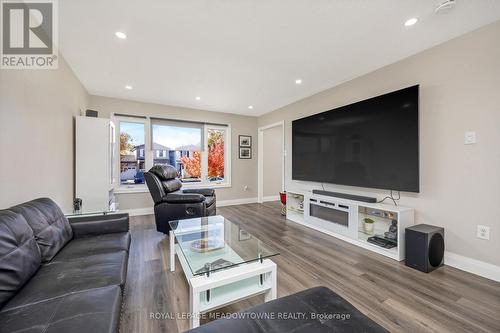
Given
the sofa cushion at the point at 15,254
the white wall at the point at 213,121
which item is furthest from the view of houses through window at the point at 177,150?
the sofa cushion at the point at 15,254

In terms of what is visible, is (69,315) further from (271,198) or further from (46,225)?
(271,198)

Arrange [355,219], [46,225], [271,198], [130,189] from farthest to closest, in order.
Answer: [271,198]
[130,189]
[355,219]
[46,225]

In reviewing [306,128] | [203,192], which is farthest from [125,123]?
[306,128]

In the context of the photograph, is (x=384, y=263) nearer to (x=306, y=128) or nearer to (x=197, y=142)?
(x=306, y=128)

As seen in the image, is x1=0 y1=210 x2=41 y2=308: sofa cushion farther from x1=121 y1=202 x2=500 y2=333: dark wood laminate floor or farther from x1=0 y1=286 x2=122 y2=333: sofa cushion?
x1=121 y1=202 x2=500 y2=333: dark wood laminate floor

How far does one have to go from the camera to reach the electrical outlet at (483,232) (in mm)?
2008

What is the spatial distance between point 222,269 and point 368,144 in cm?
249

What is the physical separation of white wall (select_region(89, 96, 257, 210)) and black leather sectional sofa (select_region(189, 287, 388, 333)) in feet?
13.7

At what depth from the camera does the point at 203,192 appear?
382cm

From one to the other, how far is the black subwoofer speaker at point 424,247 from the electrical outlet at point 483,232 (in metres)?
0.27

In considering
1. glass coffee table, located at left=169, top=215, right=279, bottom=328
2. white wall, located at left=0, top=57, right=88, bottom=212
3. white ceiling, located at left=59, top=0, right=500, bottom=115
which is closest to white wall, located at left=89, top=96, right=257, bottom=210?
white ceiling, located at left=59, top=0, right=500, bottom=115

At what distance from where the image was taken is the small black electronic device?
2477mm

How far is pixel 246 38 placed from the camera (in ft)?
7.29

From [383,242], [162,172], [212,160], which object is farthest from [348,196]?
[212,160]
